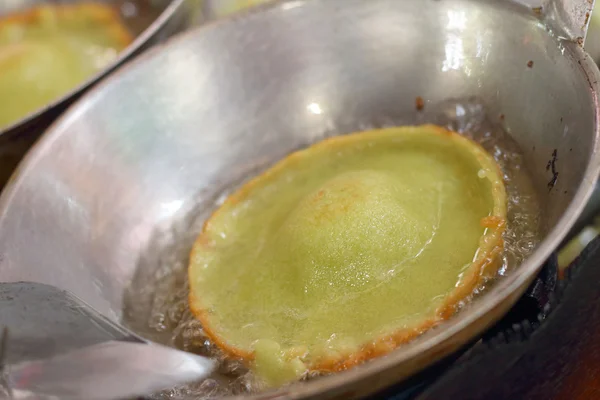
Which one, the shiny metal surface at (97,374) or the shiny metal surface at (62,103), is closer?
the shiny metal surface at (97,374)

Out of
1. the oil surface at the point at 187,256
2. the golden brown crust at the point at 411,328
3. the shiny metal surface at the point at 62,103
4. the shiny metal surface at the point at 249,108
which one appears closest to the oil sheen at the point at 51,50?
the shiny metal surface at the point at 62,103

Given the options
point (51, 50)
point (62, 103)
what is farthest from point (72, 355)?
point (51, 50)

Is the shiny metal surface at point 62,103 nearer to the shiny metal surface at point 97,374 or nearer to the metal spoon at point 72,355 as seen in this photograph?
the metal spoon at point 72,355

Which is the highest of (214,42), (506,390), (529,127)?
(214,42)

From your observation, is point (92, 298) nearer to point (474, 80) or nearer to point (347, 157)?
point (347, 157)

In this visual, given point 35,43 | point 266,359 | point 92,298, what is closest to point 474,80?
point 266,359

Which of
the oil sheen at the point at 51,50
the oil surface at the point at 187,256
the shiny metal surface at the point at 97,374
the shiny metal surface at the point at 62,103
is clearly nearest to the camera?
the shiny metal surface at the point at 97,374
